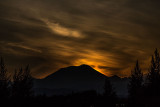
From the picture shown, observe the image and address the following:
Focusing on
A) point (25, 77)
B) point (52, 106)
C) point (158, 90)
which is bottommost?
point (52, 106)

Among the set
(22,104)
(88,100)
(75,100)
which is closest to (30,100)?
(22,104)

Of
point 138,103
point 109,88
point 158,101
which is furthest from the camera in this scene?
point 109,88

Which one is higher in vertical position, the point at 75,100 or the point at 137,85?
the point at 137,85

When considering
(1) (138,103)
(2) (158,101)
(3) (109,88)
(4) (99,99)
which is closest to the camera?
(2) (158,101)

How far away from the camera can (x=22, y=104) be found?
23828mm

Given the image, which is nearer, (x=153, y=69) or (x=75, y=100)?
(x=75, y=100)

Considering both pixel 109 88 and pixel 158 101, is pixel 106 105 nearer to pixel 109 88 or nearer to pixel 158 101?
pixel 158 101

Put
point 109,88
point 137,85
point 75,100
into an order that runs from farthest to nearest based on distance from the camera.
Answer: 1. point 109,88
2. point 137,85
3. point 75,100

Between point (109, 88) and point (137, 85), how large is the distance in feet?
26.8

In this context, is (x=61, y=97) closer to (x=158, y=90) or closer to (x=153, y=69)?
(x=158, y=90)

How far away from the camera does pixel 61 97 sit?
84.8 feet

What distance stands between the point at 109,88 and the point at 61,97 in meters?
35.8

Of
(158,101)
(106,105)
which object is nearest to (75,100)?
(106,105)

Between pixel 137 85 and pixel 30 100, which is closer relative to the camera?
pixel 30 100
